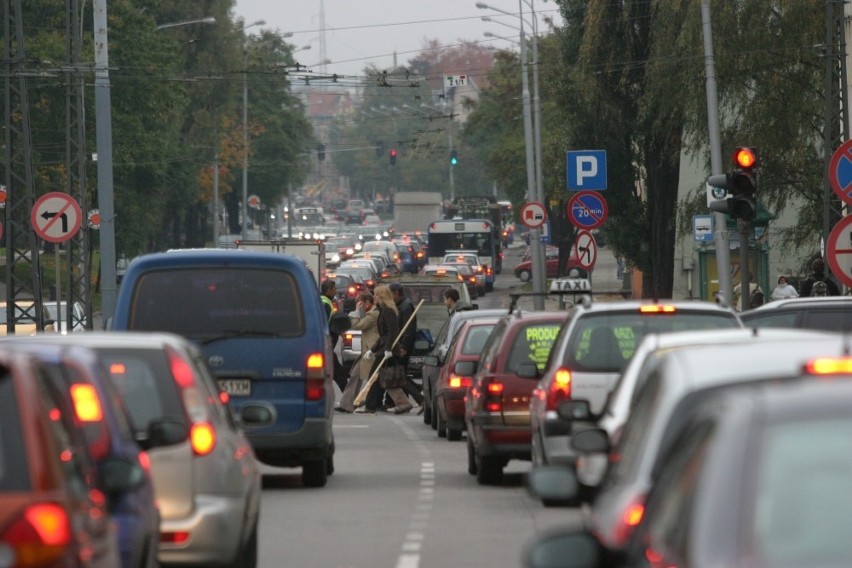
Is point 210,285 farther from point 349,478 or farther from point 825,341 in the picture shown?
point 825,341

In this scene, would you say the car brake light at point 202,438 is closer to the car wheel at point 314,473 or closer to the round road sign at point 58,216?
the car wheel at point 314,473

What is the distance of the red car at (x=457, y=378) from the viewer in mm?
22328

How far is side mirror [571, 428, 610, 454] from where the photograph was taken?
8383 mm

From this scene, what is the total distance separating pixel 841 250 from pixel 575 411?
10628 millimetres

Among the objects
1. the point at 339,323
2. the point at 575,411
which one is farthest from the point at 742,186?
the point at 575,411

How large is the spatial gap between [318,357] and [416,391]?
1452 centimetres

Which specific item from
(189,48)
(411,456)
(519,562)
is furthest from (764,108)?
(189,48)

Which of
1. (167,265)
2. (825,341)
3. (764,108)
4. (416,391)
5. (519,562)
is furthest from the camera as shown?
(764,108)

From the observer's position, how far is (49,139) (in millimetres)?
70188

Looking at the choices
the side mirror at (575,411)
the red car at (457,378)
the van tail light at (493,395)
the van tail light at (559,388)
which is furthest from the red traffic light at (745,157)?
the side mirror at (575,411)

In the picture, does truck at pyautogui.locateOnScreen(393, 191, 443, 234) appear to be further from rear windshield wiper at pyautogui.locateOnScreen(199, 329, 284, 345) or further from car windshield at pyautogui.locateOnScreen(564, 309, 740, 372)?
car windshield at pyautogui.locateOnScreen(564, 309, 740, 372)

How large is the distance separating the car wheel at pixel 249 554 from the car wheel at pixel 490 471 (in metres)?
6.28

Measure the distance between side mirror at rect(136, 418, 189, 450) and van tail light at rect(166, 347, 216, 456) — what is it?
596mm

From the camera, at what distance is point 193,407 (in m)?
10.1
